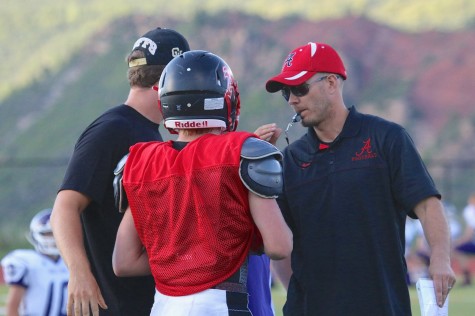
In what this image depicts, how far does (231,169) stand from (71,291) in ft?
2.74

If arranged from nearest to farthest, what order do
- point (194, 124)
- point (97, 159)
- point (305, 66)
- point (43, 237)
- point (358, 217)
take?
point (194, 124) → point (97, 159) → point (358, 217) → point (305, 66) → point (43, 237)

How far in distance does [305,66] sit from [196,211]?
1.29 meters

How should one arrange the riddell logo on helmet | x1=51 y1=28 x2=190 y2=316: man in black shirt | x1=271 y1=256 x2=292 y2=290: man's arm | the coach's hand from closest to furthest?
the riddell logo on helmet, the coach's hand, x1=51 y1=28 x2=190 y2=316: man in black shirt, x1=271 y1=256 x2=292 y2=290: man's arm

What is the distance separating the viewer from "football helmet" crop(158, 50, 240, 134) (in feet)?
13.3

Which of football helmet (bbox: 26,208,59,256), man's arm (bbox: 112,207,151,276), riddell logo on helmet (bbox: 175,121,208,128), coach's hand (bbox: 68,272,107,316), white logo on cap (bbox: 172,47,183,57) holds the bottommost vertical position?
football helmet (bbox: 26,208,59,256)

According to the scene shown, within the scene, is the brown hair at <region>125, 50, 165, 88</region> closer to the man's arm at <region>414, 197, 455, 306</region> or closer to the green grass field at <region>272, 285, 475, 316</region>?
the man's arm at <region>414, 197, 455, 306</region>

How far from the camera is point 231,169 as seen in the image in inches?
152

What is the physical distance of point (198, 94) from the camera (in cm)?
406

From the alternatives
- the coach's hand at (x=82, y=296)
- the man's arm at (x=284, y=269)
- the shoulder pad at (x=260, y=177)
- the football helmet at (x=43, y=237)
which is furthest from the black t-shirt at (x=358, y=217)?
the football helmet at (x=43, y=237)

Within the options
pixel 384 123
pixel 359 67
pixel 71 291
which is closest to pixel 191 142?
pixel 71 291

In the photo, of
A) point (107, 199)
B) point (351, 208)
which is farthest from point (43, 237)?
point (351, 208)

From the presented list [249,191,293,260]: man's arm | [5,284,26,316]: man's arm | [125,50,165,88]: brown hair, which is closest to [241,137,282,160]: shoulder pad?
[249,191,293,260]: man's arm

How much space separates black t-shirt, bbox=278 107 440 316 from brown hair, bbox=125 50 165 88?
786mm

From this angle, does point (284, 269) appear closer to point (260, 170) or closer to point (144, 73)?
point (144, 73)
